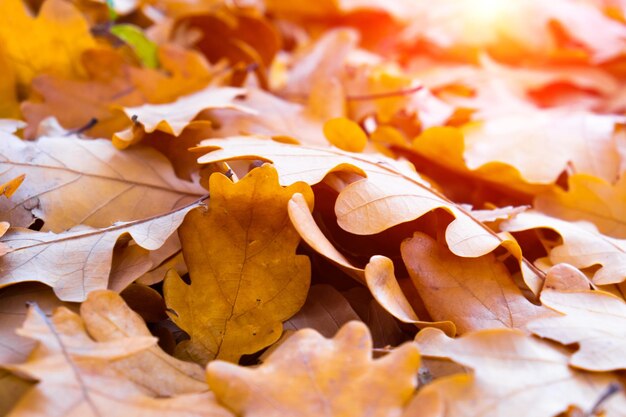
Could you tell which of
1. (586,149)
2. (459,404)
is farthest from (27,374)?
(586,149)

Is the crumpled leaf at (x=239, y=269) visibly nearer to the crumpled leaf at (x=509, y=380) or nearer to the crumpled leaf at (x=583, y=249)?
the crumpled leaf at (x=509, y=380)

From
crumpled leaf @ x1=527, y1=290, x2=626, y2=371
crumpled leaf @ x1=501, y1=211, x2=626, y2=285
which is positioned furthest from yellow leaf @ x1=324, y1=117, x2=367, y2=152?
crumpled leaf @ x1=527, y1=290, x2=626, y2=371

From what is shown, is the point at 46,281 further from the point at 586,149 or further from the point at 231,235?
the point at 586,149

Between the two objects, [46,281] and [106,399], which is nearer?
[106,399]

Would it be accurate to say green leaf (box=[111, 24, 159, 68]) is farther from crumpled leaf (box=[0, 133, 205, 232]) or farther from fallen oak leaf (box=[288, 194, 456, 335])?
fallen oak leaf (box=[288, 194, 456, 335])

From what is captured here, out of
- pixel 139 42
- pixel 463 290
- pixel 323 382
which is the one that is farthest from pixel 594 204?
pixel 139 42

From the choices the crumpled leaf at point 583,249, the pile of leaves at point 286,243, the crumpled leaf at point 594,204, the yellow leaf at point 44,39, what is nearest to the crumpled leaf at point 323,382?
the pile of leaves at point 286,243

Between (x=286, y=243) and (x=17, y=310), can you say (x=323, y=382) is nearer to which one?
(x=286, y=243)
